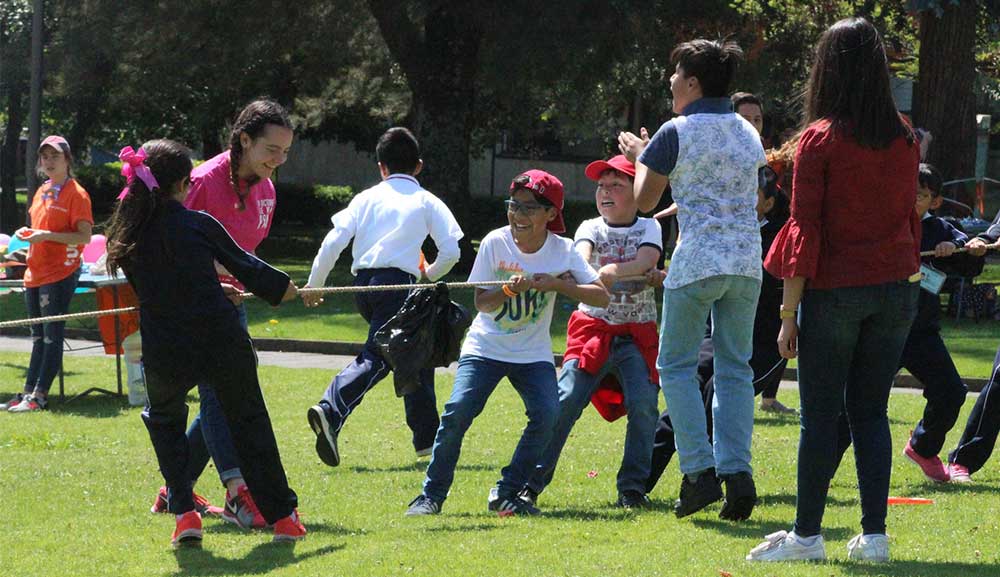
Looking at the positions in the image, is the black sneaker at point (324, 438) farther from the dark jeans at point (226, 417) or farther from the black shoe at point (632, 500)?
the black shoe at point (632, 500)

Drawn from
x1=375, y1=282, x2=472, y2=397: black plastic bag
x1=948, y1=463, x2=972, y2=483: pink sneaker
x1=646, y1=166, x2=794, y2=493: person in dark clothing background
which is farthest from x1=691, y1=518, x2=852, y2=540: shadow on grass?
x1=948, y1=463, x2=972, y2=483: pink sneaker

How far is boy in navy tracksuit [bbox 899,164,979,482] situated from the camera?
7.35 meters

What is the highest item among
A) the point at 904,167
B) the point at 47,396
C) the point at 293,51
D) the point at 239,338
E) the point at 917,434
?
the point at 293,51

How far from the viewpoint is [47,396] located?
11.7 m

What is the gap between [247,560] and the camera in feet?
18.7

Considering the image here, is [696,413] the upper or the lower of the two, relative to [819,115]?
lower

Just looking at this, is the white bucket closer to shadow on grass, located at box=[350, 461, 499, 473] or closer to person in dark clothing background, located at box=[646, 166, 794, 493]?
shadow on grass, located at box=[350, 461, 499, 473]

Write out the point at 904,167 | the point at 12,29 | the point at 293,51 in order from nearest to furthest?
the point at 904,167 → the point at 293,51 → the point at 12,29

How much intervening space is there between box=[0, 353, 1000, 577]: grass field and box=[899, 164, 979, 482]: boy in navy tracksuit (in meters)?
0.19

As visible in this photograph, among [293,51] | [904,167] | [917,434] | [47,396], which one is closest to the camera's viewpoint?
[904,167]

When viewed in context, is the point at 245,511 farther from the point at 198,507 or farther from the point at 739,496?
the point at 739,496

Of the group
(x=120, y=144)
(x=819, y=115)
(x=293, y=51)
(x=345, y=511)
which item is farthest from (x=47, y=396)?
(x=120, y=144)

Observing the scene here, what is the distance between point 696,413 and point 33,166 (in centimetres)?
2202

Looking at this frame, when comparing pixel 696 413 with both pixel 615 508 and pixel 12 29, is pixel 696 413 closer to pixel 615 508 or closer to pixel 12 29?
pixel 615 508
